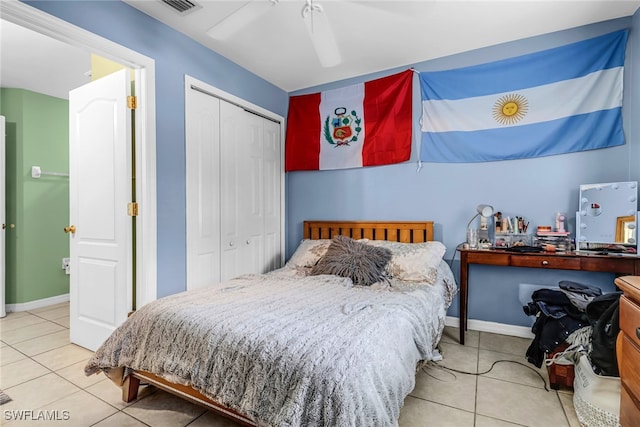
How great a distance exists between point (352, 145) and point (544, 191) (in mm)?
1781

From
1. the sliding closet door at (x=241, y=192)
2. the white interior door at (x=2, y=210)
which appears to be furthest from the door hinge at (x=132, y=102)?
the white interior door at (x=2, y=210)

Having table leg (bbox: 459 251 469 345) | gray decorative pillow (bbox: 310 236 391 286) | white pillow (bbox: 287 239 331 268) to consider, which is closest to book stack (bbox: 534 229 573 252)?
table leg (bbox: 459 251 469 345)

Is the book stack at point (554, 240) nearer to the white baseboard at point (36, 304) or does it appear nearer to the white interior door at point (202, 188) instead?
the white interior door at point (202, 188)

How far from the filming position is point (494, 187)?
2.86m

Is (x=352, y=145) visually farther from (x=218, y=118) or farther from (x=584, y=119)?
(x=584, y=119)

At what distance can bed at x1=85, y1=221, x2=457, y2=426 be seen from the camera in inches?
46.7

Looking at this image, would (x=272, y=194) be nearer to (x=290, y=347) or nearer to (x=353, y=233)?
(x=353, y=233)

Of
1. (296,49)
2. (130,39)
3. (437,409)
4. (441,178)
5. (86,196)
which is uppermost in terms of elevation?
(296,49)

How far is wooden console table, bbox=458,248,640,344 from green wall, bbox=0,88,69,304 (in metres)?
4.59

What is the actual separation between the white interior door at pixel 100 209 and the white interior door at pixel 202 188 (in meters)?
0.44

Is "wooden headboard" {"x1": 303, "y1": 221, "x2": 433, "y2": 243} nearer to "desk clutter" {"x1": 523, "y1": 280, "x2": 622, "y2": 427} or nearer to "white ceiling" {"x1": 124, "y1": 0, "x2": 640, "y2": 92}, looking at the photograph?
"desk clutter" {"x1": 523, "y1": 280, "x2": 622, "y2": 427}

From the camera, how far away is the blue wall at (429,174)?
7.70 feet

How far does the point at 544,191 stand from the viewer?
269cm

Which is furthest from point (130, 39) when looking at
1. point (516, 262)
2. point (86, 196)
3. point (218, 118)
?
point (516, 262)
